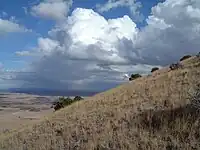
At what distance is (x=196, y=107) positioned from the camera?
9797 mm

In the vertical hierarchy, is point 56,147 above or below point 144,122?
below

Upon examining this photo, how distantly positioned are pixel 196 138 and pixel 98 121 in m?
5.54

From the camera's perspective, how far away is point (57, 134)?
13055 millimetres

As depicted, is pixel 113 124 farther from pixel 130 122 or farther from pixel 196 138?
pixel 196 138

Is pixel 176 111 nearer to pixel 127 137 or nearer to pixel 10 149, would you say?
pixel 127 137

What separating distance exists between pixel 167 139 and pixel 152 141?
42 centimetres

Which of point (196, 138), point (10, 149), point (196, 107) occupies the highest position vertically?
point (196, 107)

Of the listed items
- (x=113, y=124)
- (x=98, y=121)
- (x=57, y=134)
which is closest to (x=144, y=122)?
(x=113, y=124)

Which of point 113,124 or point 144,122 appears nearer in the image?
point 144,122

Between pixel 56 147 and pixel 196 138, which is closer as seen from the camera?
pixel 196 138

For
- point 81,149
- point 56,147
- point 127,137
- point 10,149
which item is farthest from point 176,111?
point 10,149

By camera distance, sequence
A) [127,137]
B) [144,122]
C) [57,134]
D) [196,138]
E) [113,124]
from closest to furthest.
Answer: [196,138]
[127,137]
[144,122]
[113,124]
[57,134]

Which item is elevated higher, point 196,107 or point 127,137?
point 196,107

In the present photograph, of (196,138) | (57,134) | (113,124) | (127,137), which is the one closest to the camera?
(196,138)
